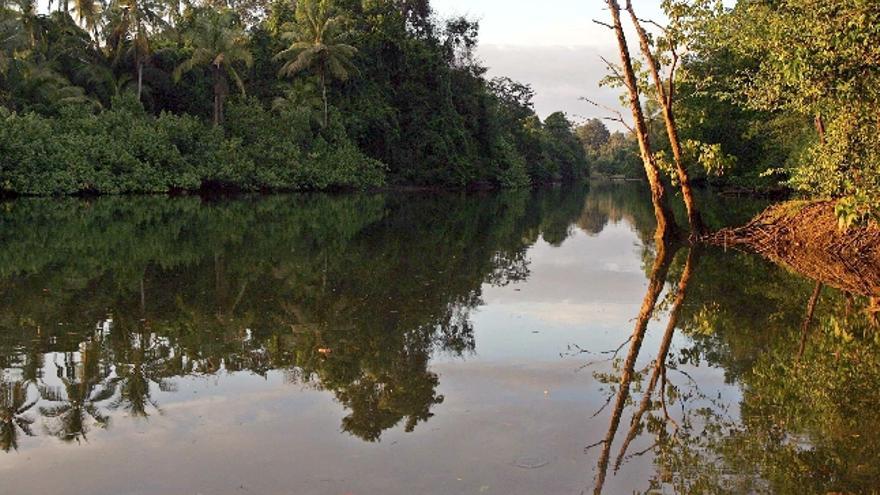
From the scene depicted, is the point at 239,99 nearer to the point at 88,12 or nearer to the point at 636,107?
the point at 88,12

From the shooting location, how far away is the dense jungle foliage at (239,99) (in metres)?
37.8

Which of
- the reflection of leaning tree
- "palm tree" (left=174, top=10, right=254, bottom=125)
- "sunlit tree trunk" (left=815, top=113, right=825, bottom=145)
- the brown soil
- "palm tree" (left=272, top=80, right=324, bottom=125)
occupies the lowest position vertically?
the reflection of leaning tree

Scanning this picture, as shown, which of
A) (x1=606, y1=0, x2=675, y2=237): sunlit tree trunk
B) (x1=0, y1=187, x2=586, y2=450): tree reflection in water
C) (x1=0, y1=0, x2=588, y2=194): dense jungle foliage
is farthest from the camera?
(x1=0, y1=0, x2=588, y2=194): dense jungle foliage

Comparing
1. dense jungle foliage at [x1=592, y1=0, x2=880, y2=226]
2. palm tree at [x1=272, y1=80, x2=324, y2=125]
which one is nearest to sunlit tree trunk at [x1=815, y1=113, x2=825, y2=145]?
dense jungle foliage at [x1=592, y1=0, x2=880, y2=226]

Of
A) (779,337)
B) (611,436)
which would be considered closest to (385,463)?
(611,436)

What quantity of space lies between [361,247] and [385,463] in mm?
12130

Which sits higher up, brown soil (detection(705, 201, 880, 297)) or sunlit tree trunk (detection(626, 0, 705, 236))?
sunlit tree trunk (detection(626, 0, 705, 236))

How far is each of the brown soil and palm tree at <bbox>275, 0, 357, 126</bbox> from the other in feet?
121

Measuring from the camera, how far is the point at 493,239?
19.6m

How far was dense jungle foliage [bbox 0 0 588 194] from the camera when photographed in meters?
37.8

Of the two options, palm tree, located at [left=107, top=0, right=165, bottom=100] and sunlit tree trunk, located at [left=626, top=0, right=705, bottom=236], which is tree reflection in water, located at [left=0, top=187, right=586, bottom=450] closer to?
sunlit tree trunk, located at [left=626, top=0, right=705, bottom=236]

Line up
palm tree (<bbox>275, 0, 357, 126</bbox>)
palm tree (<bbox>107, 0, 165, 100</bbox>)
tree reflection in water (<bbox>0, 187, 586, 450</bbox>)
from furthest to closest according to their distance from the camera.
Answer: palm tree (<bbox>275, 0, 357, 126</bbox>)
palm tree (<bbox>107, 0, 165, 100</bbox>)
tree reflection in water (<bbox>0, 187, 586, 450</bbox>)

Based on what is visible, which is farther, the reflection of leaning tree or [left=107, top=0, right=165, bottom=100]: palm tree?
[left=107, top=0, right=165, bottom=100]: palm tree

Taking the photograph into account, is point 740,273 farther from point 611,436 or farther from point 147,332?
point 147,332
